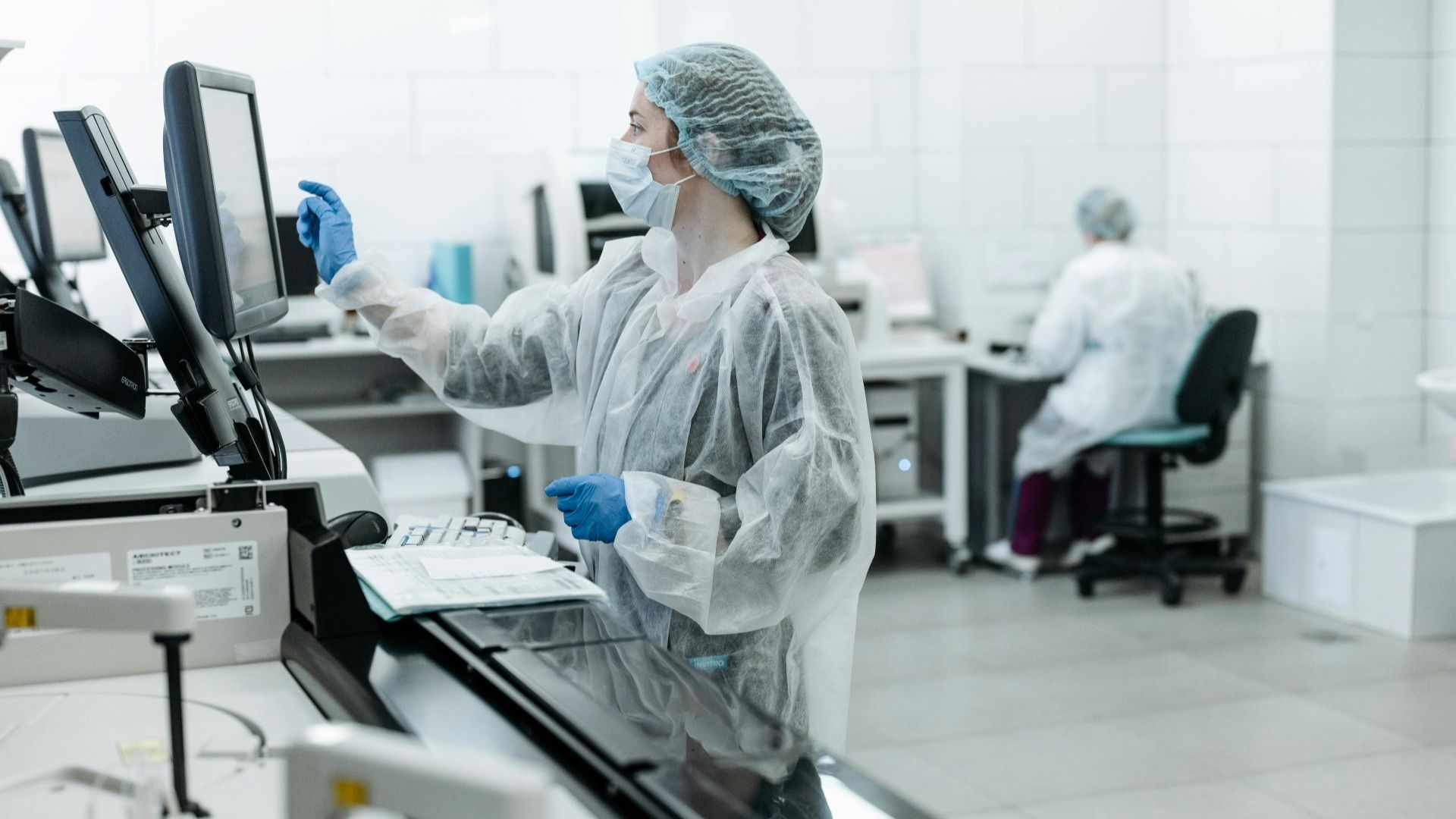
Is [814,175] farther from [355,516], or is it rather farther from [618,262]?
[355,516]

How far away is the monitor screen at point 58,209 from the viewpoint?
112 inches

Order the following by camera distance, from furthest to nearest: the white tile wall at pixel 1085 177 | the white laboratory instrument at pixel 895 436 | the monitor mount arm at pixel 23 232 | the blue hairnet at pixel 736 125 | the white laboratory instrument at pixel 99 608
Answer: the white tile wall at pixel 1085 177
the white laboratory instrument at pixel 895 436
the monitor mount arm at pixel 23 232
the blue hairnet at pixel 736 125
the white laboratory instrument at pixel 99 608

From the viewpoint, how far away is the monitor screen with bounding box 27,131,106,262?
2.85 meters

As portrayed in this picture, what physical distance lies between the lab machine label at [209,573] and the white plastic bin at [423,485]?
2.77 metres

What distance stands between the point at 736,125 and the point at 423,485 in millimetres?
2700

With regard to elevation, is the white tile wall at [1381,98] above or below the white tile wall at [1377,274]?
above

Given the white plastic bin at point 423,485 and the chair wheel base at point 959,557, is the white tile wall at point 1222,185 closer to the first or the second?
the chair wheel base at point 959,557

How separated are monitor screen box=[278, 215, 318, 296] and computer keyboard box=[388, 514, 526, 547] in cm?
271

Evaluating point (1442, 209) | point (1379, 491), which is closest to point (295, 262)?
point (1379, 491)

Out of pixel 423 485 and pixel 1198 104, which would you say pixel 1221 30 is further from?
pixel 423 485

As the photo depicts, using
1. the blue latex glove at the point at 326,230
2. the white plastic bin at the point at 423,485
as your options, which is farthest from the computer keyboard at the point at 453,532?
the white plastic bin at the point at 423,485

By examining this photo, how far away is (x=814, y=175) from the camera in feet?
6.07

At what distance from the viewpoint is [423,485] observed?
4262mm

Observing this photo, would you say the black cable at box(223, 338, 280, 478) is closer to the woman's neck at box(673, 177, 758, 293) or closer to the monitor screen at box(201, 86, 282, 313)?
the monitor screen at box(201, 86, 282, 313)
